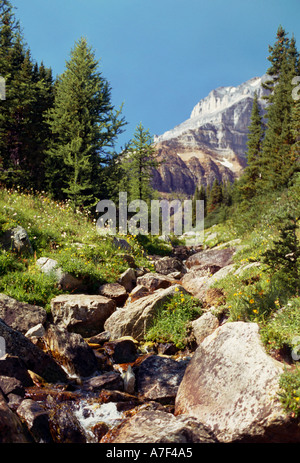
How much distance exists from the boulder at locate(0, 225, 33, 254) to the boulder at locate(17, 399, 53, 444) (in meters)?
6.37

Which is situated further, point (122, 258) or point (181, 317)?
point (122, 258)

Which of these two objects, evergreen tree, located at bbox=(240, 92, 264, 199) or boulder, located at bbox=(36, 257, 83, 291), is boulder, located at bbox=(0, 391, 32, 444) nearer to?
boulder, located at bbox=(36, 257, 83, 291)

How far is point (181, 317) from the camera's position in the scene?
25.5 feet

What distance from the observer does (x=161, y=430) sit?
13.0ft

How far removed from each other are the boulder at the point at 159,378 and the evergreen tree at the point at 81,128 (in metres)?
11.2

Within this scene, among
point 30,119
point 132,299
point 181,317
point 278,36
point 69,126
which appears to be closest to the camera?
point 181,317

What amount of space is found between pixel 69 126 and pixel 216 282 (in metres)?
12.9

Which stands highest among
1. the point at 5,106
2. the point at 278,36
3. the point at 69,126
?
the point at 278,36

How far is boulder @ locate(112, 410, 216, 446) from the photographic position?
12.3 ft

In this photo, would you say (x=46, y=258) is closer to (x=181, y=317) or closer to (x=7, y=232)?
(x=7, y=232)

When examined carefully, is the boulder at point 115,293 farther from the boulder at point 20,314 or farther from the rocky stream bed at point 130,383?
the boulder at point 20,314

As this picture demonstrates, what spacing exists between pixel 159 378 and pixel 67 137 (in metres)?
15.3

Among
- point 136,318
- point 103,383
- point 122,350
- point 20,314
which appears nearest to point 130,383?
point 103,383
